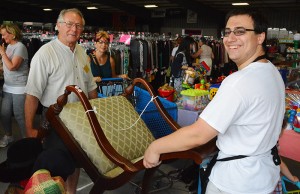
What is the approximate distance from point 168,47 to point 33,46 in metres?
2.86

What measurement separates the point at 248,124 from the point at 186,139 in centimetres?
25

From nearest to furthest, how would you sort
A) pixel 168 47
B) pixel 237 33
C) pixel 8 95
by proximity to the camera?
pixel 237 33 → pixel 8 95 → pixel 168 47

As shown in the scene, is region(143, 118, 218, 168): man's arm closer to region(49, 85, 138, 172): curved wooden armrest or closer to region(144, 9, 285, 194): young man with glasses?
region(144, 9, 285, 194): young man with glasses

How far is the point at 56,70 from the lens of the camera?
6.71ft

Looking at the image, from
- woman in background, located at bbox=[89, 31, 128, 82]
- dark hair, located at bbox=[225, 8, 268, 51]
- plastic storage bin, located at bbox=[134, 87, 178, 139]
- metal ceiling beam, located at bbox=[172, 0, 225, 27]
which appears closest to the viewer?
dark hair, located at bbox=[225, 8, 268, 51]

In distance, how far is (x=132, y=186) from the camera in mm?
2809

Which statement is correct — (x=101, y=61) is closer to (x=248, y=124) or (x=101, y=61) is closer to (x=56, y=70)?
(x=56, y=70)

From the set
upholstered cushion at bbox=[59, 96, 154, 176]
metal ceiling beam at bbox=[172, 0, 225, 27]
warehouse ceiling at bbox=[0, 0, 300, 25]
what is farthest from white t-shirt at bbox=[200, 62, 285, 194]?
metal ceiling beam at bbox=[172, 0, 225, 27]

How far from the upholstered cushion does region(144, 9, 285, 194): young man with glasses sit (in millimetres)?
465

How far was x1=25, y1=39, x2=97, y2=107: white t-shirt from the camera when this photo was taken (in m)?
1.97

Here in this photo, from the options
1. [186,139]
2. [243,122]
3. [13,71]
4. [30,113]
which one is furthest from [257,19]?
[13,71]

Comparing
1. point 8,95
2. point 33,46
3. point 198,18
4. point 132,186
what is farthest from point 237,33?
point 198,18

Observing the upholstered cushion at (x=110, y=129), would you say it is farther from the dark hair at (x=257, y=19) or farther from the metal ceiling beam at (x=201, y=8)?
the metal ceiling beam at (x=201, y=8)

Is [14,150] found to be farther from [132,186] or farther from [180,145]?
[132,186]
